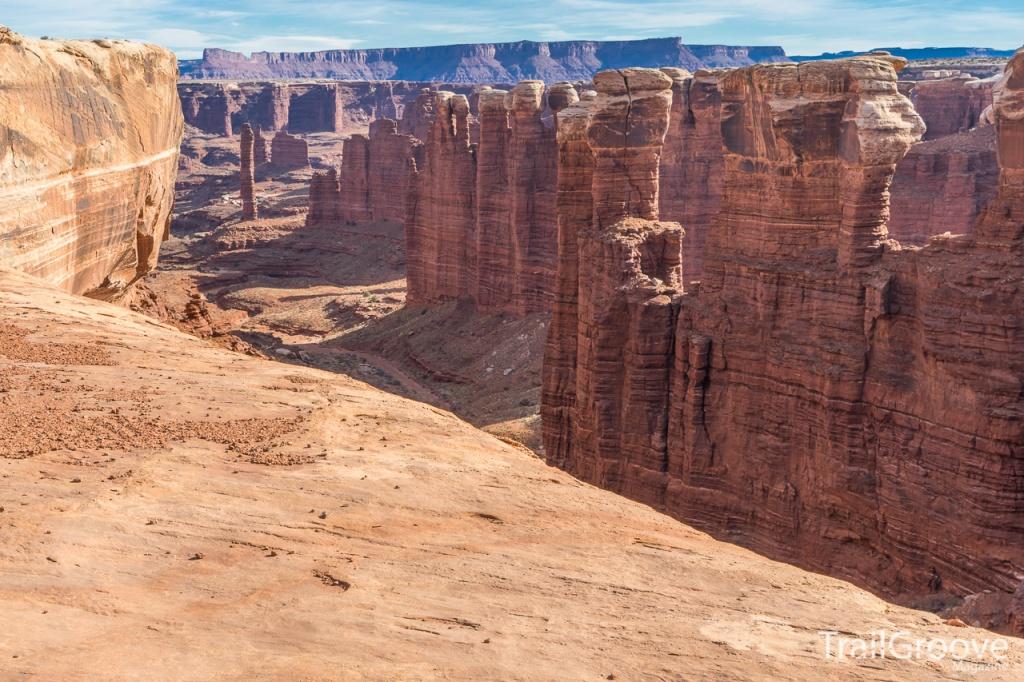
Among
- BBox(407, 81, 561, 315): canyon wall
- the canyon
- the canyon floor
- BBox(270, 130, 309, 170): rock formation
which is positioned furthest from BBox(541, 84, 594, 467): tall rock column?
BBox(270, 130, 309, 170): rock formation

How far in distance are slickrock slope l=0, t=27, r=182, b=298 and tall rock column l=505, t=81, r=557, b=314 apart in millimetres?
25192

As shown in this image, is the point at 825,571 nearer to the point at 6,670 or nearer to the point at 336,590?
the point at 336,590

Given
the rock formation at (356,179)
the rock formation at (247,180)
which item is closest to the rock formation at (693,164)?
the rock formation at (356,179)

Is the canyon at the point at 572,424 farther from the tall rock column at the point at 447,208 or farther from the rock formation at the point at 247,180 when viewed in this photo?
the rock formation at the point at 247,180

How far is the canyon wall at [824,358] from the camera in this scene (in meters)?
18.0

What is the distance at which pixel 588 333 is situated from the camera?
87.8 feet

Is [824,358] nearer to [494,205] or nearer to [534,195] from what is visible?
[534,195]

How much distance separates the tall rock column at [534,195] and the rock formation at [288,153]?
7185cm

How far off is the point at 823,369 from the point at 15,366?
46.9 ft

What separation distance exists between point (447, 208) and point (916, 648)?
152 feet

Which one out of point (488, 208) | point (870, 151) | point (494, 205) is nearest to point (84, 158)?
point (870, 151)

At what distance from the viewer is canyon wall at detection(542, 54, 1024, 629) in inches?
709

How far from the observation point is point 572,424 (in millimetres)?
28641

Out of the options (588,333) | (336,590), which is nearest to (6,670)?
(336,590)
